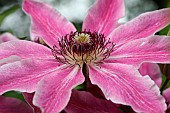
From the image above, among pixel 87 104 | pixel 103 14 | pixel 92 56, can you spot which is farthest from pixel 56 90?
pixel 103 14

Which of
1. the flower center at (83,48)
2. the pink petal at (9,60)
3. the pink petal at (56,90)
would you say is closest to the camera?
the pink petal at (56,90)

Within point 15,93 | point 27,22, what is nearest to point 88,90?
point 15,93

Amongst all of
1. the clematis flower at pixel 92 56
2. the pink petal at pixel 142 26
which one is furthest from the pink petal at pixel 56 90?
the pink petal at pixel 142 26

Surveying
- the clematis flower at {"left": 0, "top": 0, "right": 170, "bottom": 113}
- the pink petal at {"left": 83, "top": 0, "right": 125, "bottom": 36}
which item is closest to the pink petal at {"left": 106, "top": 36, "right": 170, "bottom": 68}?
the clematis flower at {"left": 0, "top": 0, "right": 170, "bottom": 113}

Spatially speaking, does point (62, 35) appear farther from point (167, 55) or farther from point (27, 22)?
point (27, 22)

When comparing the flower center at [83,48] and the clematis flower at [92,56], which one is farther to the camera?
the flower center at [83,48]

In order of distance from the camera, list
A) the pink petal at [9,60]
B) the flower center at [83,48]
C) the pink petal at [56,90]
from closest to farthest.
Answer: the pink petal at [56,90]
the pink petal at [9,60]
the flower center at [83,48]

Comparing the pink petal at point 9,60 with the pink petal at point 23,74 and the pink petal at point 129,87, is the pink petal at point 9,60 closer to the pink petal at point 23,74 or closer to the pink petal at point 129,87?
the pink petal at point 23,74
